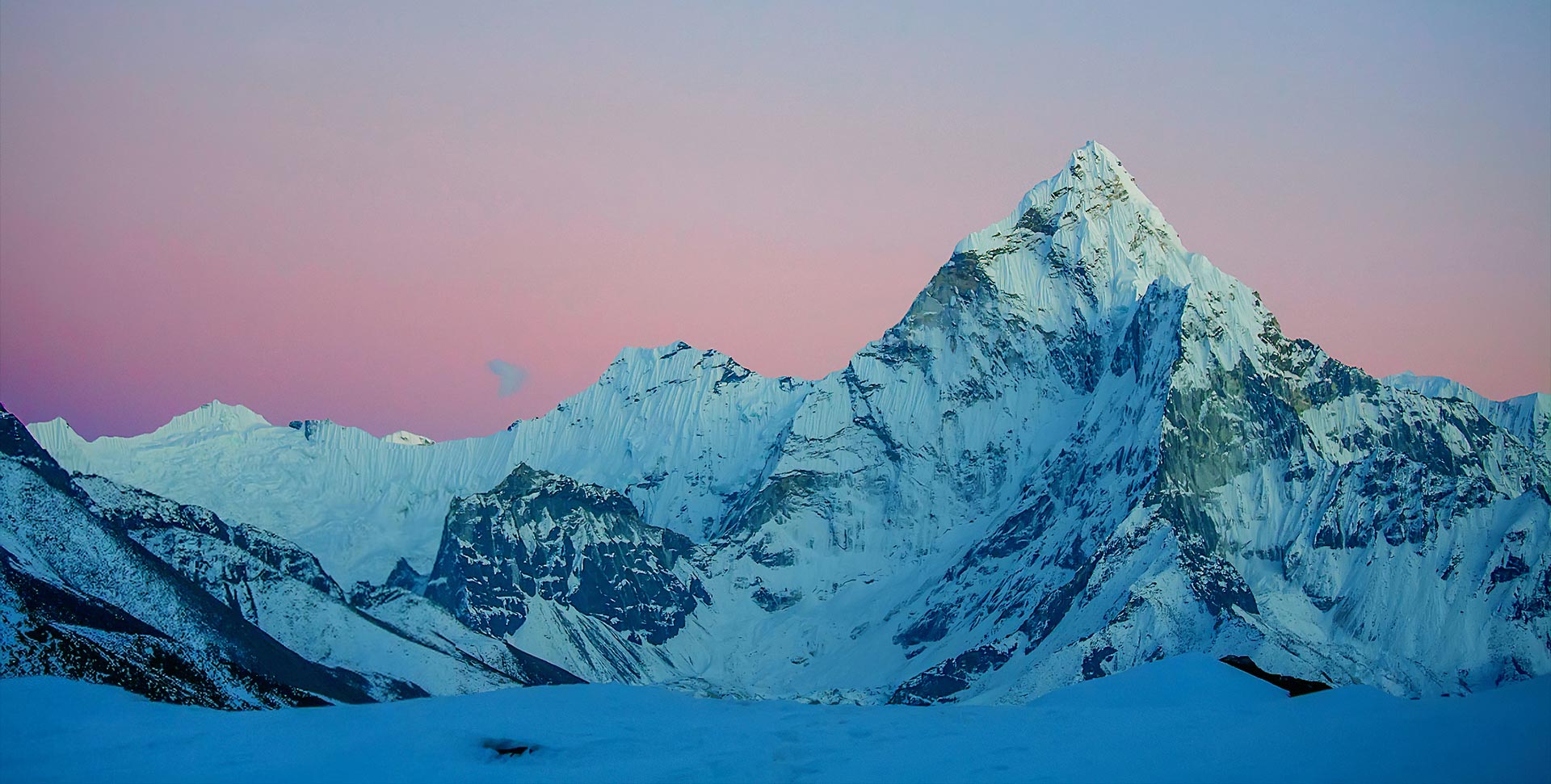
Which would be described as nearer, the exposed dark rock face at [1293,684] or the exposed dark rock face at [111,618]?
the exposed dark rock face at [1293,684]

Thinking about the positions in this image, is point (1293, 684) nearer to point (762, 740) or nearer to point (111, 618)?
point (762, 740)

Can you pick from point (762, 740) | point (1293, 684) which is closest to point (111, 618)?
point (762, 740)

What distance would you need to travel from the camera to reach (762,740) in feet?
82.9

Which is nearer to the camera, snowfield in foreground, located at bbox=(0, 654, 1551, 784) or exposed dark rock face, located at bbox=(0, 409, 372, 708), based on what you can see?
snowfield in foreground, located at bbox=(0, 654, 1551, 784)

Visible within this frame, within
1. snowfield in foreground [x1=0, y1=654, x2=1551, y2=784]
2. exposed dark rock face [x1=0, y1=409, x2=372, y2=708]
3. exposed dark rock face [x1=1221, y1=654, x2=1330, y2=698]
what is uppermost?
exposed dark rock face [x1=0, y1=409, x2=372, y2=708]

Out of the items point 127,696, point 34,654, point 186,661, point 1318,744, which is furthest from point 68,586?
point 1318,744

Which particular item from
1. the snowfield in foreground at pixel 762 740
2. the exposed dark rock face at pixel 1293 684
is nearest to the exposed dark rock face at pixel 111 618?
the snowfield in foreground at pixel 762 740

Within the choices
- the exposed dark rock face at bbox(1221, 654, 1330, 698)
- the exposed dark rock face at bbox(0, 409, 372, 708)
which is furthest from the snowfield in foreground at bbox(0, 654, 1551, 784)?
the exposed dark rock face at bbox(0, 409, 372, 708)

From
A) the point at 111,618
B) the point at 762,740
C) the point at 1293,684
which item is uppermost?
the point at 111,618

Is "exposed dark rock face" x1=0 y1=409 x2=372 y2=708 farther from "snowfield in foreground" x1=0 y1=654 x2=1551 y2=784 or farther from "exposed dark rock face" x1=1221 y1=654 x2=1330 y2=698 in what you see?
"exposed dark rock face" x1=1221 y1=654 x2=1330 y2=698

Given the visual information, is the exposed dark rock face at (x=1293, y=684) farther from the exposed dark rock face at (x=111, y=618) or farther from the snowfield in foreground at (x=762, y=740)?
the exposed dark rock face at (x=111, y=618)

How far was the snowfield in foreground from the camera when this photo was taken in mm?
23172

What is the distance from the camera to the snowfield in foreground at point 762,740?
23172mm

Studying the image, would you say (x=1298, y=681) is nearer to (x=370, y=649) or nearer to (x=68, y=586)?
(x=68, y=586)
